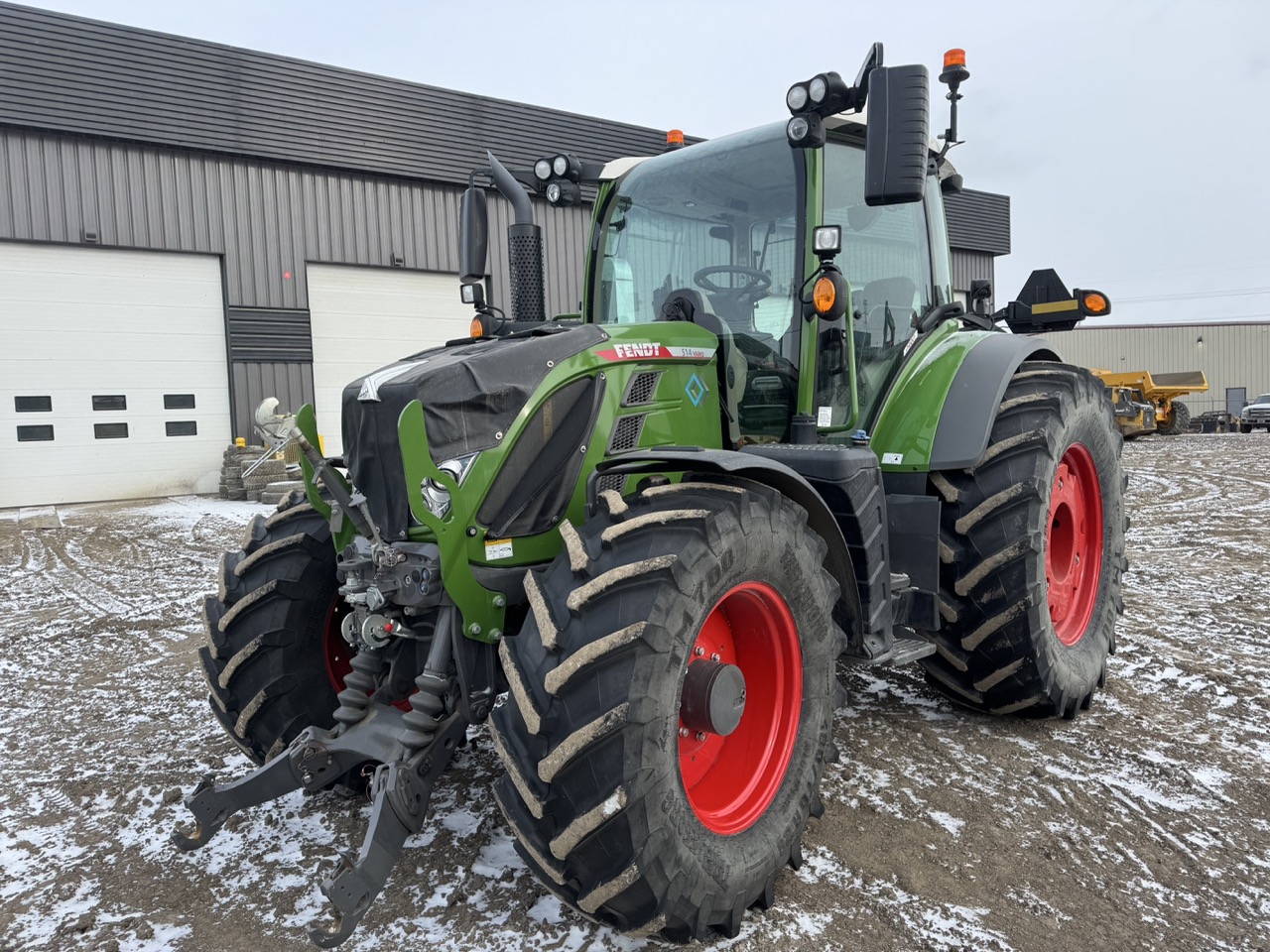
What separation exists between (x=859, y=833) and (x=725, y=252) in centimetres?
226

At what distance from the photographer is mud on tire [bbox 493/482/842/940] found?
2141 millimetres

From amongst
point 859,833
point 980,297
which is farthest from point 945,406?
point 859,833

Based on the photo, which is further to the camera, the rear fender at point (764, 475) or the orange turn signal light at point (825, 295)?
the orange turn signal light at point (825, 295)

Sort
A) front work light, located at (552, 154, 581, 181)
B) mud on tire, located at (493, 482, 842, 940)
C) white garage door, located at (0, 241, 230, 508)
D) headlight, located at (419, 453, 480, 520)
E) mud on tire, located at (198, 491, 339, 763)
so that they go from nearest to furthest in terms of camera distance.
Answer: mud on tire, located at (493, 482, 842, 940) → headlight, located at (419, 453, 480, 520) → mud on tire, located at (198, 491, 339, 763) → front work light, located at (552, 154, 581, 181) → white garage door, located at (0, 241, 230, 508)

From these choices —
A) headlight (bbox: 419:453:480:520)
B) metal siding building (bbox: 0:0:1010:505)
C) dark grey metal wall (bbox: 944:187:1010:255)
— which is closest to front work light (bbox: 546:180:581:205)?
headlight (bbox: 419:453:480:520)

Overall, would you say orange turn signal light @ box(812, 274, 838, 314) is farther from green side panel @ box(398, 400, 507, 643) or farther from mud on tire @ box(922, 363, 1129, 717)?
green side panel @ box(398, 400, 507, 643)

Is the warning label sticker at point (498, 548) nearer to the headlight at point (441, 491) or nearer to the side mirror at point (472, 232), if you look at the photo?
the headlight at point (441, 491)

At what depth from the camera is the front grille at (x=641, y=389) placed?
119 inches

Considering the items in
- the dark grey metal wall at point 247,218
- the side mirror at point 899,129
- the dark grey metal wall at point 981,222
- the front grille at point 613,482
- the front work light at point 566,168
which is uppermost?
the dark grey metal wall at point 981,222

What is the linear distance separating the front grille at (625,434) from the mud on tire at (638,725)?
0.45 m

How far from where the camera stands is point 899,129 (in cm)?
282

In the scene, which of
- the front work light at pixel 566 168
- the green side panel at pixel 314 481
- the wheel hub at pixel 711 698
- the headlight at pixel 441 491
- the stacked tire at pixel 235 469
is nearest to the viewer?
the wheel hub at pixel 711 698

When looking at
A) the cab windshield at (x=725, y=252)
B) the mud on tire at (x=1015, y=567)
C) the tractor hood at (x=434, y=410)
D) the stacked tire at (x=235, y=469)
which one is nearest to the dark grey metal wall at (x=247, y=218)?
the stacked tire at (x=235, y=469)

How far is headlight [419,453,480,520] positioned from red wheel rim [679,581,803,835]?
0.82m
